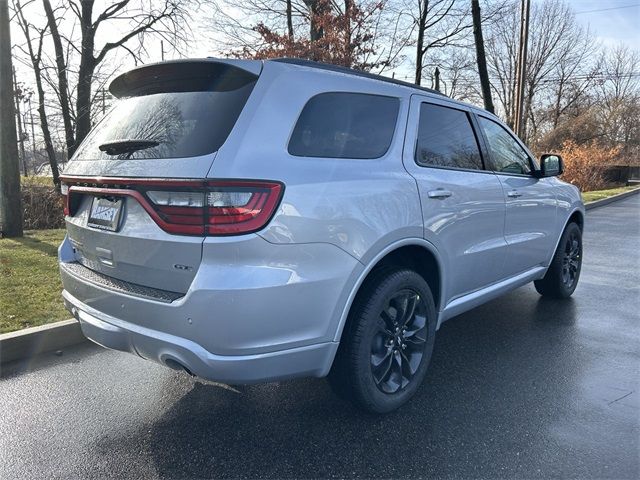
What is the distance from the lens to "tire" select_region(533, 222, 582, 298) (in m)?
5.12

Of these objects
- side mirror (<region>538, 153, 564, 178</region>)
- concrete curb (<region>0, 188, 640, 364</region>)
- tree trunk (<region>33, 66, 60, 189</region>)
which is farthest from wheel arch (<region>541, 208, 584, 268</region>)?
tree trunk (<region>33, 66, 60, 189</region>)

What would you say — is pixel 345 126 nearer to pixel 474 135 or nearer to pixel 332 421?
pixel 474 135

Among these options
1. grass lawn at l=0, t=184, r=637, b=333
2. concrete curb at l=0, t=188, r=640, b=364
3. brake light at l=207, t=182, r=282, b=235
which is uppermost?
brake light at l=207, t=182, r=282, b=235

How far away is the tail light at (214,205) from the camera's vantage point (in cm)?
219

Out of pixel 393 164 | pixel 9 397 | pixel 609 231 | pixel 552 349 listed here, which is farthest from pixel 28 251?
pixel 609 231

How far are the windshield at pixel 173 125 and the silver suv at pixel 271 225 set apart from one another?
0.01 metres

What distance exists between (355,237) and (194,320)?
88cm

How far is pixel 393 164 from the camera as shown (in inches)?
115

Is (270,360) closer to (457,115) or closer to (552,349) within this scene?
(457,115)

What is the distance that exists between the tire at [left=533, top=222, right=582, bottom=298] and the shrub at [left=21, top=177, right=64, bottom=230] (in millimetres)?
10197

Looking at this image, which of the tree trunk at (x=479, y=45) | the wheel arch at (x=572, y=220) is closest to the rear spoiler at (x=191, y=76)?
the wheel arch at (x=572, y=220)

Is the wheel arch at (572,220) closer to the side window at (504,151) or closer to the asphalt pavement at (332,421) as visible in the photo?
the side window at (504,151)

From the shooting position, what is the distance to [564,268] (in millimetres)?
5262

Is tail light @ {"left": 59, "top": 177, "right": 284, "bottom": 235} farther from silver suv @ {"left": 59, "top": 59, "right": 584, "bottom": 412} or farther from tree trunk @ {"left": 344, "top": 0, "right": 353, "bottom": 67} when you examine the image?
tree trunk @ {"left": 344, "top": 0, "right": 353, "bottom": 67}
